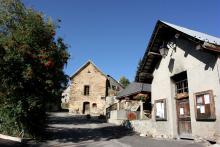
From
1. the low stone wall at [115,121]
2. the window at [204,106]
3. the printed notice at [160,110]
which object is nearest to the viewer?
the window at [204,106]

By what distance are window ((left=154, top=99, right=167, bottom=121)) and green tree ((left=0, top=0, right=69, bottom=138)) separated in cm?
560

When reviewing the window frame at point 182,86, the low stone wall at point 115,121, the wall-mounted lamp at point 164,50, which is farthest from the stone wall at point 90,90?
the window frame at point 182,86

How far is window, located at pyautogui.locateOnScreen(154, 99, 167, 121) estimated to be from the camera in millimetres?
13946

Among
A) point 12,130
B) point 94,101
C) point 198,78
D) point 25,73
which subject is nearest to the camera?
point 198,78

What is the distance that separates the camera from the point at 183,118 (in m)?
12.8

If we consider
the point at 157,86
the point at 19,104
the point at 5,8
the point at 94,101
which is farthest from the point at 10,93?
the point at 94,101

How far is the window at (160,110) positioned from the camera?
13.9m

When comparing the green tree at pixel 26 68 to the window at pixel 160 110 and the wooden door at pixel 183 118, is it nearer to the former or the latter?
the window at pixel 160 110

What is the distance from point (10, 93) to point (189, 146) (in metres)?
8.68

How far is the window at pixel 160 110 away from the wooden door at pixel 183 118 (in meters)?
0.90

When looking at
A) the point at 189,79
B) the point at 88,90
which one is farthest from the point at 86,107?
the point at 189,79

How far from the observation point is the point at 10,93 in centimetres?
1257

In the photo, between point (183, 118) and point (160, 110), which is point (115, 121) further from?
point (183, 118)

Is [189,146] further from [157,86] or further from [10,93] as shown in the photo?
[10,93]
